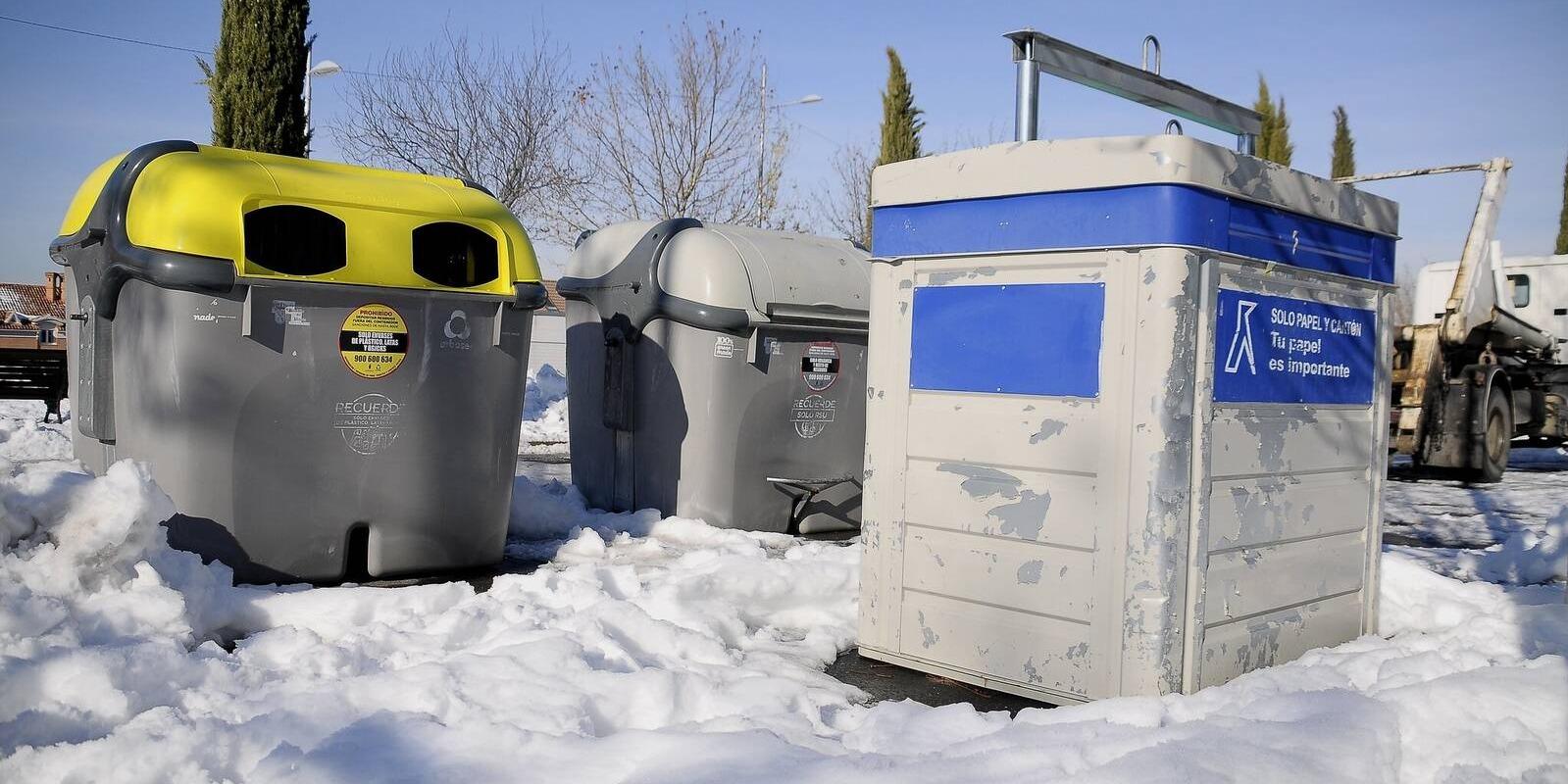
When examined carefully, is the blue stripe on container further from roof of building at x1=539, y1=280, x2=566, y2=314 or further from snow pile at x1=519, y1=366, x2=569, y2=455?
snow pile at x1=519, y1=366, x2=569, y2=455

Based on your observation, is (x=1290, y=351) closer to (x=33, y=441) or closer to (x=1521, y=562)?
(x=1521, y=562)

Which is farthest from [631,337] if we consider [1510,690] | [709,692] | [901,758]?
[1510,690]

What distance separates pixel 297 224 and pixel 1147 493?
12.4ft

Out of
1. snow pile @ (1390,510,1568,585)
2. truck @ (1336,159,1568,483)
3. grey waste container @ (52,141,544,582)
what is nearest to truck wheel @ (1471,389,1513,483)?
truck @ (1336,159,1568,483)

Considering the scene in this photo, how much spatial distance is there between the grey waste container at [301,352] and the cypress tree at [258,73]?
9.31m

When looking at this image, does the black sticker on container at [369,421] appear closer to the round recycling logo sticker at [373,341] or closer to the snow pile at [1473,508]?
the round recycling logo sticker at [373,341]

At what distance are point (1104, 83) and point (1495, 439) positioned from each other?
10.3 metres

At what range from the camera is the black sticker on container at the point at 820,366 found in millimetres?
7473

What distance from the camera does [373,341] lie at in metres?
5.57

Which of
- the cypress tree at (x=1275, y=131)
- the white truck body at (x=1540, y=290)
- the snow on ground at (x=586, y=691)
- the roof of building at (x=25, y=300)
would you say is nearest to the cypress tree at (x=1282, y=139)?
the cypress tree at (x=1275, y=131)

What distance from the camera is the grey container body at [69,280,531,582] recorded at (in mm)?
5199

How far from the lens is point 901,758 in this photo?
3109mm

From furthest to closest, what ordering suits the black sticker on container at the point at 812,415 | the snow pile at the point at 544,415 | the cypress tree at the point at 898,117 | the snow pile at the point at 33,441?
1. the cypress tree at the point at 898,117
2. the snow pile at the point at 544,415
3. the snow pile at the point at 33,441
4. the black sticker on container at the point at 812,415

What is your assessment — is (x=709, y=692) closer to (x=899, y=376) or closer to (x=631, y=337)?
(x=899, y=376)
